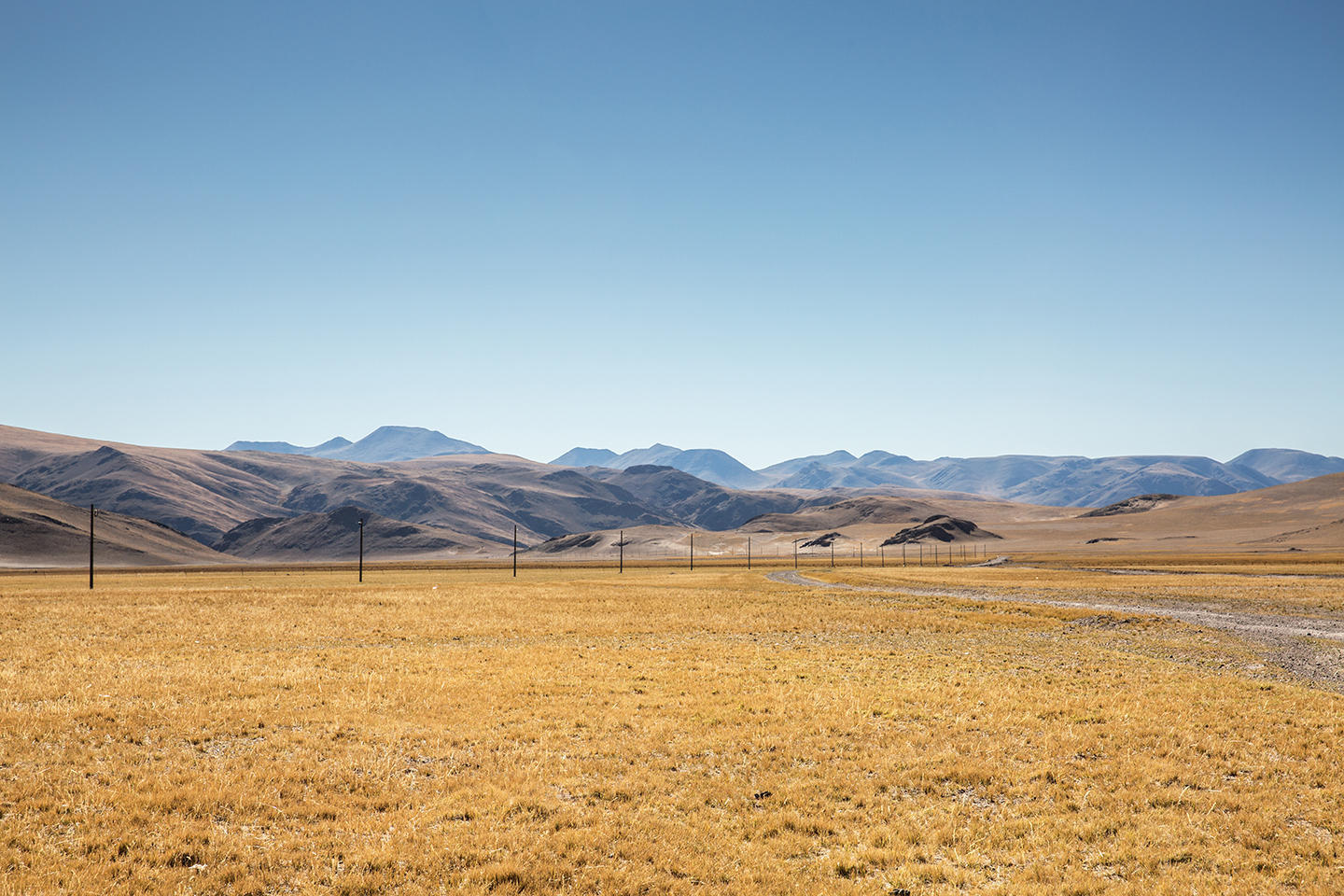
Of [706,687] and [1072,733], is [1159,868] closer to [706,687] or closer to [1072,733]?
[1072,733]

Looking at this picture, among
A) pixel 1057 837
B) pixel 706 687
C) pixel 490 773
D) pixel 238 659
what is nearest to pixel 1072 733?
pixel 1057 837

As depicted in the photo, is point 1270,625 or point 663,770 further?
A: point 1270,625

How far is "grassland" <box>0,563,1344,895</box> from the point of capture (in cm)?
1113

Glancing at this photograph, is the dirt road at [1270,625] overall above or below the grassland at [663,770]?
below

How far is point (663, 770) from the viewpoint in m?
15.9

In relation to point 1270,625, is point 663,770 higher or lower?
higher

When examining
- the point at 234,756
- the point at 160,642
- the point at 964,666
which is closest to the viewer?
the point at 234,756

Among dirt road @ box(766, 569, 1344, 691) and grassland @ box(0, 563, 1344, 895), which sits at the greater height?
grassland @ box(0, 563, 1344, 895)

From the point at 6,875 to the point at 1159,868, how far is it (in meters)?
15.8

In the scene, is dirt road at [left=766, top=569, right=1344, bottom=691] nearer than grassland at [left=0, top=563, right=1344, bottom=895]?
No

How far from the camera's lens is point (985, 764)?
15945mm

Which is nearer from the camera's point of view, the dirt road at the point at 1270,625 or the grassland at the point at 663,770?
the grassland at the point at 663,770

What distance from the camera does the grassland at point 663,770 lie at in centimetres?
1113

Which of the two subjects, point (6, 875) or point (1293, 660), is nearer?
point (6, 875)
